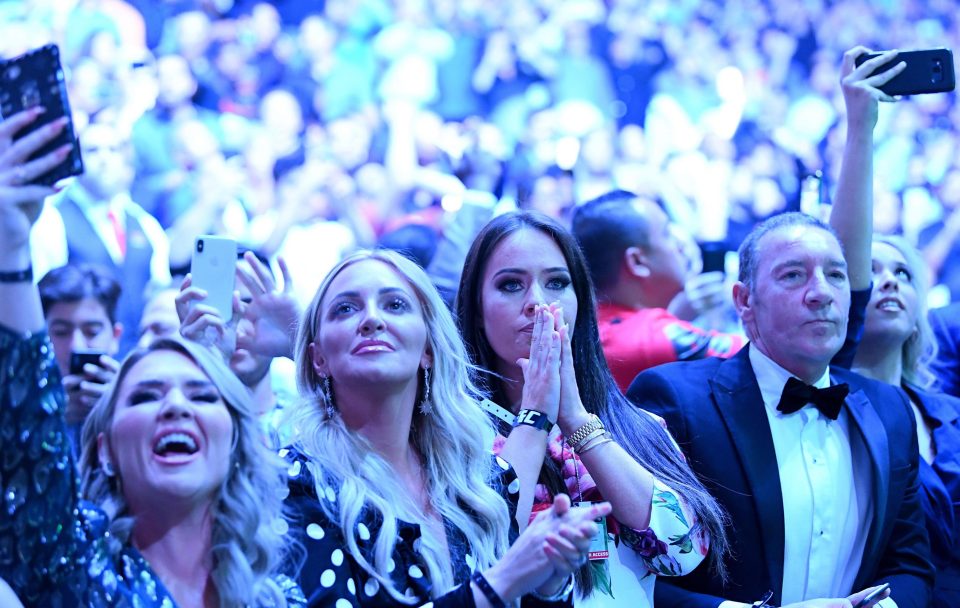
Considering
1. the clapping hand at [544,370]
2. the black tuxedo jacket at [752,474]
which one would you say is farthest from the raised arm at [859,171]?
the clapping hand at [544,370]

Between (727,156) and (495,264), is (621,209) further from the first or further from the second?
(727,156)

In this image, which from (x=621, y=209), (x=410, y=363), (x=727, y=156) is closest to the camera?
(x=410, y=363)

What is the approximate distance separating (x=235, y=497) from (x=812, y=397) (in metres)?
1.47

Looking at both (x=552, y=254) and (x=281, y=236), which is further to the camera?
(x=281, y=236)

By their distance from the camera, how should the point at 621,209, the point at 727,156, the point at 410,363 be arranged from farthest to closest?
the point at 727,156 → the point at 621,209 → the point at 410,363

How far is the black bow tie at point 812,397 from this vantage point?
2688 mm

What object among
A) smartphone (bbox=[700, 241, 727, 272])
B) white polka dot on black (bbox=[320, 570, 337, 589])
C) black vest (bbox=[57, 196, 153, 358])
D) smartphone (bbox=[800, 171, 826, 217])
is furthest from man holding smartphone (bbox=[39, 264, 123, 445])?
smartphone (bbox=[800, 171, 826, 217])

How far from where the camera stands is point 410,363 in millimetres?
2330

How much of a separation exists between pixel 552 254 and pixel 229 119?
334cm

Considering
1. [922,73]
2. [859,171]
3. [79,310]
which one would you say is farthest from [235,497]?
[922,73]

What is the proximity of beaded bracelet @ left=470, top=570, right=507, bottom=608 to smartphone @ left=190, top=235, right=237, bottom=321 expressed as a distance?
1070 mm

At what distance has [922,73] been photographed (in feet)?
9.89

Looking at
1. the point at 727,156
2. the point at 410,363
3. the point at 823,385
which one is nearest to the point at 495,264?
the point at 410,363

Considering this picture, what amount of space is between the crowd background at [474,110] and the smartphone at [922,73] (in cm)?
189
